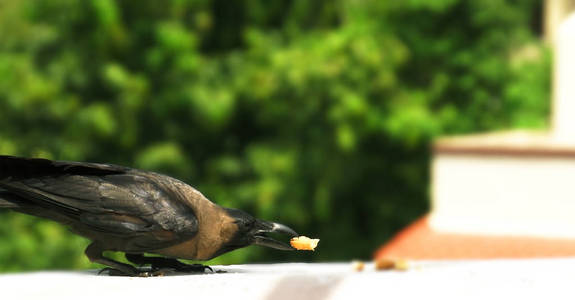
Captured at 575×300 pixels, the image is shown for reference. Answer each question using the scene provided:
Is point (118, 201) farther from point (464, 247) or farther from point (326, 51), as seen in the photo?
point (326, 51)

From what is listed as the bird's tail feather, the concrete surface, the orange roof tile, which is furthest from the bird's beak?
the orange roof tile

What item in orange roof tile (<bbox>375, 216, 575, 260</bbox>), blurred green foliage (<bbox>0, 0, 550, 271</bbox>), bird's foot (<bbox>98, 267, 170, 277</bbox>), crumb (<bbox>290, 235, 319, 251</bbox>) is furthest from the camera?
blurred green foliage (<bbox>0, 0, 550, 271</bbox>)

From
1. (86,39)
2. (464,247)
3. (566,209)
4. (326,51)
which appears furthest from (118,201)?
(86,39)

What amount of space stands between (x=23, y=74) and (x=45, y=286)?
14.4m

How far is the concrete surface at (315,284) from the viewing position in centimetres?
238

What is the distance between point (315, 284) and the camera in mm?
2545

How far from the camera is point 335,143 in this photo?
662 inches

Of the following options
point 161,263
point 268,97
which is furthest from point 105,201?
point 268,97

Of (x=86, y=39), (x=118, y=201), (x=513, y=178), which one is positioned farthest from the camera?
(x=86, y=39)

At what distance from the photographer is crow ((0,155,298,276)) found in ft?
7.64

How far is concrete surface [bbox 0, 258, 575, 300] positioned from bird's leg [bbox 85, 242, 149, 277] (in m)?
0.04

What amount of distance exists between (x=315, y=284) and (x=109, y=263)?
2.00ft

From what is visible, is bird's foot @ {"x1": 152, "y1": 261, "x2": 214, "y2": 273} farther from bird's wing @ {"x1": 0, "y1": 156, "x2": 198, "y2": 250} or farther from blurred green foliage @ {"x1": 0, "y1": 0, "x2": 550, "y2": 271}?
blurred green foliage @ {"x1": 0, "y1": 0, "x2": 550, "y2": 271}

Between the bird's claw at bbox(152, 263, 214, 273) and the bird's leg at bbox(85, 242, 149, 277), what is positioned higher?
the bird's leg at bbox(85, 242, 149, 277)
